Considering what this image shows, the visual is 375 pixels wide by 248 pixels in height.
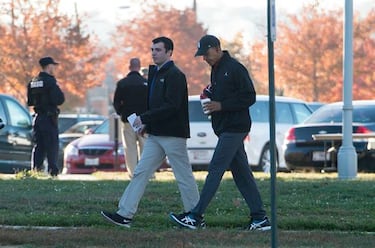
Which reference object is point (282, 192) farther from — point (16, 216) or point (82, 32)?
point (82, 32)

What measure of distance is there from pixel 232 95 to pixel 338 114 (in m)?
10.2

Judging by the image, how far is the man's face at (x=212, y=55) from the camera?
916 centimetres

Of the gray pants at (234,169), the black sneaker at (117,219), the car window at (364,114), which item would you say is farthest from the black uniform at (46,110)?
the gray pants at (234,169)

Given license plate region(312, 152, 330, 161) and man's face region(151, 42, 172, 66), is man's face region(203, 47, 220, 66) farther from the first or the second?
license plate region(312, 152, 330, 161)

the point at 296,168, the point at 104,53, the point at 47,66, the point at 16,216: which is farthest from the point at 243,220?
the point at 104,53

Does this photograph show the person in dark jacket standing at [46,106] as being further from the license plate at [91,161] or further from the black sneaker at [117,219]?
the black sneaker at [117,219]

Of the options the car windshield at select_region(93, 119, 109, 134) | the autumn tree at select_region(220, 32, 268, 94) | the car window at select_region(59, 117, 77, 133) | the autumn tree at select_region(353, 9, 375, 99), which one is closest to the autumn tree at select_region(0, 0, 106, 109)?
the car window at select_region(59, 117, 77, 133)

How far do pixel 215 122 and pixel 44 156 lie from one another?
771 cm

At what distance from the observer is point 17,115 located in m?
19.1

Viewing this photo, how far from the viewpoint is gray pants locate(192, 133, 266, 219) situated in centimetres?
910

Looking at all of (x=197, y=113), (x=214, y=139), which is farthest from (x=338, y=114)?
(x=197, y=113)

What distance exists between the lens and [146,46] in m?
48.5

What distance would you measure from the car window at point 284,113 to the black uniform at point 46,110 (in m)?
7.10

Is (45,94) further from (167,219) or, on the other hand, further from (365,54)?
(365,54)
